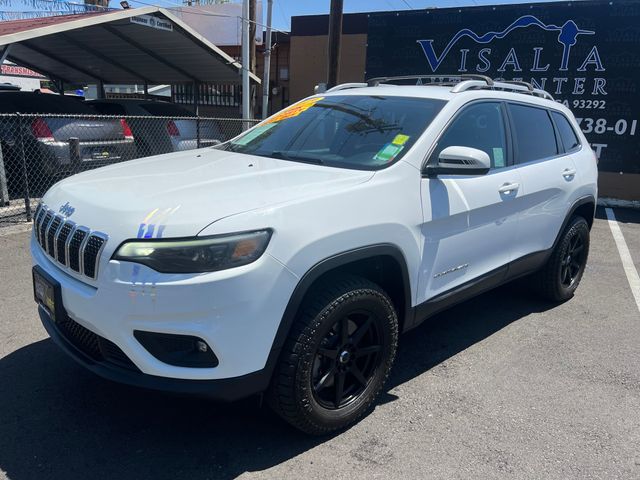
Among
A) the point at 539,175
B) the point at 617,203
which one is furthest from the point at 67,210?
the point at 617,203

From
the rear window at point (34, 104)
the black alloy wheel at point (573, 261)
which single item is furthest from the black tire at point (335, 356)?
the rear window at point (34, 104)

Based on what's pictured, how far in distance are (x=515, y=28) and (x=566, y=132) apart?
282 inches

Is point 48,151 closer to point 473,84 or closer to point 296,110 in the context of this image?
point 296,110

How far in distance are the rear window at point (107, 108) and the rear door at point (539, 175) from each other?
9082 mm

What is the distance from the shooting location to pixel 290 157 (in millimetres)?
3307

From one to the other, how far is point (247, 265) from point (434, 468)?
1378 millimetres

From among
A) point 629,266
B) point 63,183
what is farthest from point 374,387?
point 629,266

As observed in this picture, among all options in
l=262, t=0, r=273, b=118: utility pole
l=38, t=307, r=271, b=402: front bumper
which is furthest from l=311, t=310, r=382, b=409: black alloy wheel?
l=262, t=0, r=273, b=118: utility pole

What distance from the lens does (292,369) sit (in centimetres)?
244

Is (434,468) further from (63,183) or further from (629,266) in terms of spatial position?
(629,266)

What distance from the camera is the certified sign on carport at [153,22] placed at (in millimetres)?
9875

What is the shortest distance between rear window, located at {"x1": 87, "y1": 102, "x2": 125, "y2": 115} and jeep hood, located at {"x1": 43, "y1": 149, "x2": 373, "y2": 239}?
8.56 metres

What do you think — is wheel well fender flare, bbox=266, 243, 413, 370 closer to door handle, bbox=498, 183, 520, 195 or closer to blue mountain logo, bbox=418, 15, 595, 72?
door handle, bbox=498, 183, 520, 195

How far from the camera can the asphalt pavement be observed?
101 inches
